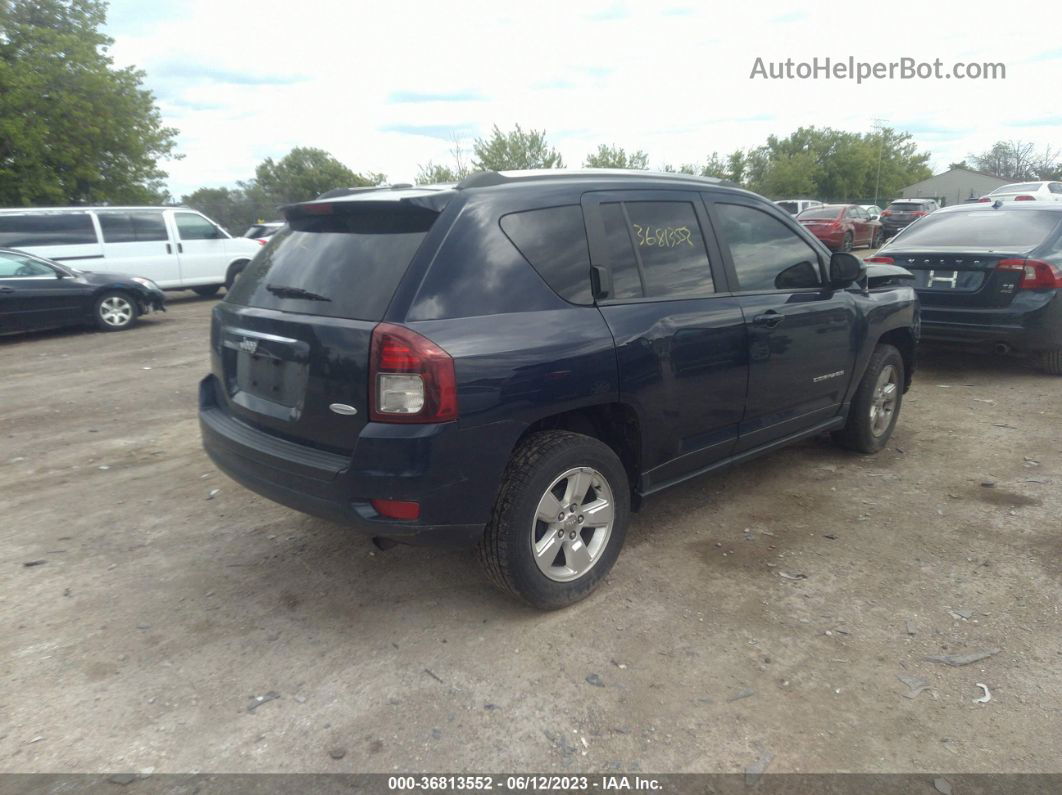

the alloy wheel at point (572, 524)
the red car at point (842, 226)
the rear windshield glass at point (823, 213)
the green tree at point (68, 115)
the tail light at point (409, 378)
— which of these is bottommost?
the alloy wheel at point (572, 524)

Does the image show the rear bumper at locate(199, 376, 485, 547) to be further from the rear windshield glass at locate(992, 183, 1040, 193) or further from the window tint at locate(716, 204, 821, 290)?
the rear windshield glass at locate(992, 183, 1040, 193)

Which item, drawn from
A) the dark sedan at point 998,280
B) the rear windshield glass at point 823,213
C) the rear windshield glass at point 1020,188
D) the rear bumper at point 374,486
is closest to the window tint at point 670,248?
the rear bumper at point 374,486

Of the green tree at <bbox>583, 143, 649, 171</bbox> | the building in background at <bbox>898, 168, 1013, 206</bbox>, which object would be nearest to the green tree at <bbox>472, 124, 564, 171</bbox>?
the green tree at <bbox>583, 143, 649, 171</bbox>

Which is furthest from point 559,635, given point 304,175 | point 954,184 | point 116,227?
point 954,184

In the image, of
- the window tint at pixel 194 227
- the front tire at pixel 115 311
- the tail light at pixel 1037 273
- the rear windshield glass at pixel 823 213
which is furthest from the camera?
the rear windshield glass at pixel 823 213

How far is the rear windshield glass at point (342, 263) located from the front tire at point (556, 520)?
875 mm

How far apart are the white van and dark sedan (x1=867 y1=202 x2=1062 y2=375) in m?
13.0

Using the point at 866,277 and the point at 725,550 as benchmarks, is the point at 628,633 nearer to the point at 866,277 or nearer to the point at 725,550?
the point at 725,550

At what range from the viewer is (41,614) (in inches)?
132

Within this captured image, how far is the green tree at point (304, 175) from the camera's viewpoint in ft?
185

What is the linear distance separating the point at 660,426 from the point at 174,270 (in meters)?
14.1

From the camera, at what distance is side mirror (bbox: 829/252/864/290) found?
4.43 meters

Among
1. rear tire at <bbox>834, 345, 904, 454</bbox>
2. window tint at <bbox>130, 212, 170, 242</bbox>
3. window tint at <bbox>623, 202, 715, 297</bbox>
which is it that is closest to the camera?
window tint at <bbox>623, 202, 715, 297</bbox>

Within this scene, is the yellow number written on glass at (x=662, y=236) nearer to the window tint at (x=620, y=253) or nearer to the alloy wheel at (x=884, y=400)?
the window tint at (x=620, y=253)
